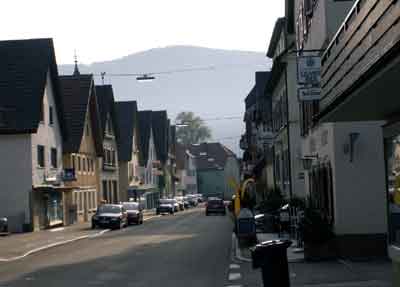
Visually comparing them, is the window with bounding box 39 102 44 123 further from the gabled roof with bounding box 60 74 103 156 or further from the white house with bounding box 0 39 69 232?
the gabled roof with bounding box 60 74 103 156

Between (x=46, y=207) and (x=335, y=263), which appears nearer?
(x=335, y=263)

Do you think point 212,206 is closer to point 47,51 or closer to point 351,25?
point 47,51

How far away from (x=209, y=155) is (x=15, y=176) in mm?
109071

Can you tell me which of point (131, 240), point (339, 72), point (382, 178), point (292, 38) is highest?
point (292, 38)

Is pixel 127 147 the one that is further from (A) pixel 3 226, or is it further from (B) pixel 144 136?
(A) pixel 3 226

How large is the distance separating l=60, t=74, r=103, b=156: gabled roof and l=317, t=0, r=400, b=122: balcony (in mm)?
41077

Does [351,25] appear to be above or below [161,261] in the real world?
above

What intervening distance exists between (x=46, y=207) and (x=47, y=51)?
8961 millimetres

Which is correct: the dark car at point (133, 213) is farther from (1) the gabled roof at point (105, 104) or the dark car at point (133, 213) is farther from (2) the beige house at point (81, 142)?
(1) the gabled roof at point (105, 104)

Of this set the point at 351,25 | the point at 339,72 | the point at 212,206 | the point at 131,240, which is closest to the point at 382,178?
the point at 339,72

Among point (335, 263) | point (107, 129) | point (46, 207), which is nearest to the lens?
point (335, 263)

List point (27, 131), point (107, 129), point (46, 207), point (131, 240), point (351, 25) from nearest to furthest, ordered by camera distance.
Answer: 1. point (351, 25)
2. point (131, 240)
3. point (27, 131)
4. point (46, 207)
5. point (107, 129)

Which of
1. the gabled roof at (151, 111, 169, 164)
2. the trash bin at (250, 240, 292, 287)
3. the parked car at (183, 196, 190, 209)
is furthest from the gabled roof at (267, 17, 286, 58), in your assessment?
the gabled roof at (151, 111, 169, 164)

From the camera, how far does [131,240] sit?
3484 centimetres
